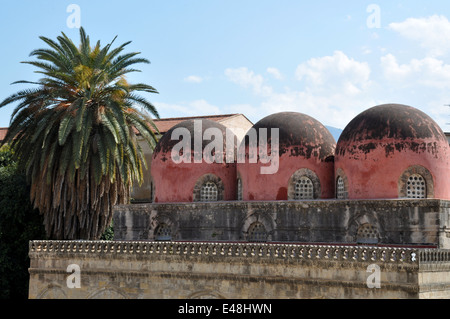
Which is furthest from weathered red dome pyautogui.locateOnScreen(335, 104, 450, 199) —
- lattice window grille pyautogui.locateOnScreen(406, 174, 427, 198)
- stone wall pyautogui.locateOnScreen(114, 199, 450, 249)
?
stone wall pyautogui.locateOnScreen(114, 199, 450, 249)

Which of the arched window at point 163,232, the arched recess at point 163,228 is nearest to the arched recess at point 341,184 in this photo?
the arched recess at point 163,228

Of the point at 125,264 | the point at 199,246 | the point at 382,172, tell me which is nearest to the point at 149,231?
the point at 125,264

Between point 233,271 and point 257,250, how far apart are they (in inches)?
42.4

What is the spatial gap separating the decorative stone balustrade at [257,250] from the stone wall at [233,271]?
27mm

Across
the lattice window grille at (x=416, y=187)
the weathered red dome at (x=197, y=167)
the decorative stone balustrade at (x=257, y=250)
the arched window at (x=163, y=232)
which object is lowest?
the decorative stone balustrade at (x=257, y=250)

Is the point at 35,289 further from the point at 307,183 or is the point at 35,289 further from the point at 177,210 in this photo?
the point at 307,183

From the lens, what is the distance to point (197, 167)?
25.9 metres

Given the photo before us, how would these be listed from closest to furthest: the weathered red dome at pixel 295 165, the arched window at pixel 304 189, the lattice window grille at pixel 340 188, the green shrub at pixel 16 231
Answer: the lattice window grille at pixel 340 188, the weathered red dome at pixel 295 165, the arched window at pixel 304 189, the green shrub at pixel 16 231

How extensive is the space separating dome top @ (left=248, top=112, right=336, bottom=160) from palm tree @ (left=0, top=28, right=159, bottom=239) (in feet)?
23.0

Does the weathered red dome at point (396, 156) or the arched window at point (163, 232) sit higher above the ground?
the weathered red dome at point (396, 156)

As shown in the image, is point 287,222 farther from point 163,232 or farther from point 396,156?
point 163,232

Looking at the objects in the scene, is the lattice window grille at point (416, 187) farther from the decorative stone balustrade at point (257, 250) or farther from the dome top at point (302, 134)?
the decorative stone balustrade at point (257, 250)

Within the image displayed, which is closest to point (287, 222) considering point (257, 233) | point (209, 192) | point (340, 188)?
point (257, 233)

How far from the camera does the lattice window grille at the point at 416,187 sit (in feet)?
70.2
